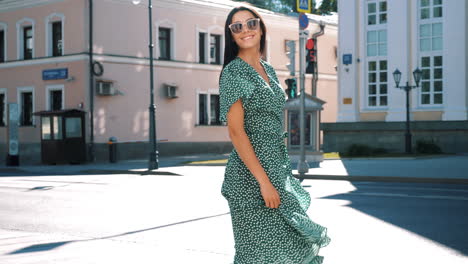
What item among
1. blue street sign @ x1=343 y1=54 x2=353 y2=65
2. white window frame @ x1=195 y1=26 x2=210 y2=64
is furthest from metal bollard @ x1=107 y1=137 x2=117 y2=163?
blue street sign @ x1=343 y1=54 x2=353 y2=65

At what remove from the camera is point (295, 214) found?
12.2 feet

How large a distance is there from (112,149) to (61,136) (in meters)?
2.19

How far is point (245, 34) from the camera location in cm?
394

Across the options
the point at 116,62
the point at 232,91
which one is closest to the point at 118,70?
the point at 116,62

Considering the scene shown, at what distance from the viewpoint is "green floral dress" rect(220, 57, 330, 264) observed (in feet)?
12.1

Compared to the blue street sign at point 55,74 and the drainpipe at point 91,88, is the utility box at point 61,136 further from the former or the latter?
the blue street sign at point 55,74

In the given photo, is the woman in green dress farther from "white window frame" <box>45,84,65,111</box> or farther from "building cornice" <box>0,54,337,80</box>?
"white window frame" <box>45,84,65,111</box>

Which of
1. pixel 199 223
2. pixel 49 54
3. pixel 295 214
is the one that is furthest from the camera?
pixel 49 54

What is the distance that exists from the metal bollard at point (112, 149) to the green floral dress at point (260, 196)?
87.7ft

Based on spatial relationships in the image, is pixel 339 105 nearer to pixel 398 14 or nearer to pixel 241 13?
pixel 398 14

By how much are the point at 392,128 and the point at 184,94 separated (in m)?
10.7

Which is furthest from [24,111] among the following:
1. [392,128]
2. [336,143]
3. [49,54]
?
[392,128]

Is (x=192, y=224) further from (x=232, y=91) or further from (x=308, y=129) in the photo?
(x=308, y=129)

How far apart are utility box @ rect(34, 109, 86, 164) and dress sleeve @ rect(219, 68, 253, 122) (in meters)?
25.9
